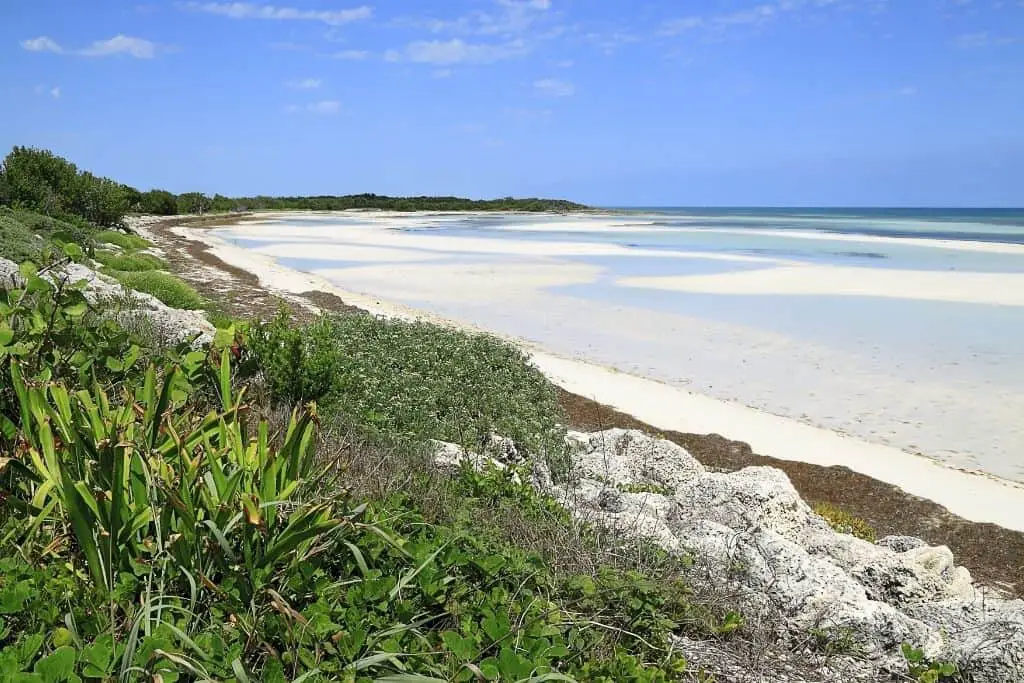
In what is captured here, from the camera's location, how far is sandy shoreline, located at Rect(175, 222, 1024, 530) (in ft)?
26.3

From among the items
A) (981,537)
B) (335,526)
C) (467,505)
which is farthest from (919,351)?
(335,526)

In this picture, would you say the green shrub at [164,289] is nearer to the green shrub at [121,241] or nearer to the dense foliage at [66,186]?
the green shrub at [121,241]

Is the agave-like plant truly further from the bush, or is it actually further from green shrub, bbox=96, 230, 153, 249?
green shrub, bbox=96, 230, 153, 249

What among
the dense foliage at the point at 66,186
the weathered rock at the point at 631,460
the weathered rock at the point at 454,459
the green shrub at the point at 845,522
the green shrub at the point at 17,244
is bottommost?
the green shrub at the point at 845,522

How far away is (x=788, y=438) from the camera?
994 centimetres

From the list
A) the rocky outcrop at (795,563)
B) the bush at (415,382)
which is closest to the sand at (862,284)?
the bush at (415,382)

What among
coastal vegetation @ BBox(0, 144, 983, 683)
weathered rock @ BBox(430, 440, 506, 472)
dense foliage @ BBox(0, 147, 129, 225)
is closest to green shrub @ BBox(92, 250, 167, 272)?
dense foliage @ BBox(0, 147, 129, 225)

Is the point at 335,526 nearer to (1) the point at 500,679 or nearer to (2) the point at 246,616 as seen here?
(2) the point at 246,616

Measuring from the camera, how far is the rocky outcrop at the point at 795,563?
3678 millimetres

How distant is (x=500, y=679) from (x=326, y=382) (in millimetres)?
4874

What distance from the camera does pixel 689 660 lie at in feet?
10.0

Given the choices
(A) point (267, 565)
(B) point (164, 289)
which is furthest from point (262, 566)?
(B) point (164, 289)

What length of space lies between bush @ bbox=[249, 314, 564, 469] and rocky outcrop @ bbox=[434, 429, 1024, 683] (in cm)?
69

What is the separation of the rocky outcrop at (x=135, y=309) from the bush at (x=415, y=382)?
0.92 metres
